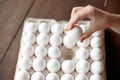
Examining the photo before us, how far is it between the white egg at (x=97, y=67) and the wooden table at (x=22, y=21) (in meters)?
0.04

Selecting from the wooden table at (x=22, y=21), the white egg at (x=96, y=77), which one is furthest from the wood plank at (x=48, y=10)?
the white egg at (x=96, y=77)

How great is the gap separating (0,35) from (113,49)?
0.35 m

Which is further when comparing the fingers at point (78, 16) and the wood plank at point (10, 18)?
the wood plank at point (10, 18)

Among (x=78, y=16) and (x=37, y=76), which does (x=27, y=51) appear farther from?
(x=78, y=16)

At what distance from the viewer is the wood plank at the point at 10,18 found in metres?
0.82

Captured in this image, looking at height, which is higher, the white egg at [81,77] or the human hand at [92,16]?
the human hand at [92,16]

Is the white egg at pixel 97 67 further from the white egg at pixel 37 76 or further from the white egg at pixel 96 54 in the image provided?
the white egg at pixel 37 76

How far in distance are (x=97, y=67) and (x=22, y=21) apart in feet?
0.95

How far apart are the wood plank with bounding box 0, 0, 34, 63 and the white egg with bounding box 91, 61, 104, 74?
26 centimetres

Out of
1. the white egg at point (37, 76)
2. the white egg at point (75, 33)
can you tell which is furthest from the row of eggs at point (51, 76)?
the white egg at point (75, 33)

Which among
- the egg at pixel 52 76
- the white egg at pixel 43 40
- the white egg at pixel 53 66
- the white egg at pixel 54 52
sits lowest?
the egg at pixel 52 76

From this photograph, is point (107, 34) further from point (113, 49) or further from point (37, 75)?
point (37, 75)

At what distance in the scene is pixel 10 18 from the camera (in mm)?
868

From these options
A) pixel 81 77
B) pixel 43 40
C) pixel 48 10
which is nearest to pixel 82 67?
pixel 81 77
